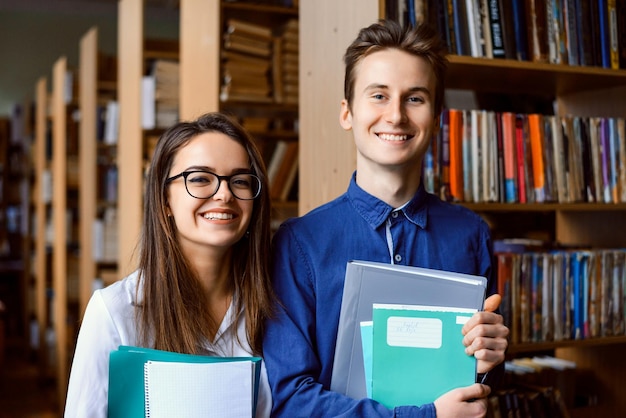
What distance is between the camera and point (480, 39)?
7.62ft

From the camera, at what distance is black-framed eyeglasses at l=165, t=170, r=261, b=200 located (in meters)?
1.56

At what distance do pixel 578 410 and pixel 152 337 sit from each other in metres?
1.82

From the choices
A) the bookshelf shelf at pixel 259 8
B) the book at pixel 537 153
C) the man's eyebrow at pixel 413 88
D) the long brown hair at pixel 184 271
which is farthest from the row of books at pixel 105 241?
the man's eyebrow at pixel 413 88

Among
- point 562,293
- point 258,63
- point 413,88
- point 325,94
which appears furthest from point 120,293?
point 258,63

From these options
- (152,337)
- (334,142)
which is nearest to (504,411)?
(334,142)

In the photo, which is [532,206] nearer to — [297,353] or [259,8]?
[297,353]

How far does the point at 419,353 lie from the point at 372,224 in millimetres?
363

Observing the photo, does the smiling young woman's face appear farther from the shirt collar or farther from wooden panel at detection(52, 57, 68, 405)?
wooden panel at detection(52, 57, 68, 405)

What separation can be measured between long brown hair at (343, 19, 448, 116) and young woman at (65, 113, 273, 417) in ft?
1.01

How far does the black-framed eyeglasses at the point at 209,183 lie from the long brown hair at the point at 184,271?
42 mm

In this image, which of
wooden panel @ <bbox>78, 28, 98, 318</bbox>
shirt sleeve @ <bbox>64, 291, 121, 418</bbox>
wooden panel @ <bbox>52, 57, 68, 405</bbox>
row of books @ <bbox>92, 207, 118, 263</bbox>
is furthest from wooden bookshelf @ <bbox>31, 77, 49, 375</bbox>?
shirt sleeve @ <bbox>64, 291, 121, 418</bbox>

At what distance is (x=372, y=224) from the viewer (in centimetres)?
166

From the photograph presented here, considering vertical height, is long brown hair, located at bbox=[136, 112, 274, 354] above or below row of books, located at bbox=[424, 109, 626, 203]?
below

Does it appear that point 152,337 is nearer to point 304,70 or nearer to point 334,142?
point 334,142
